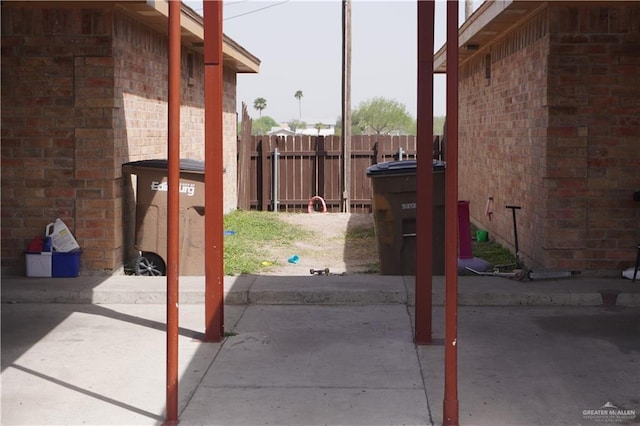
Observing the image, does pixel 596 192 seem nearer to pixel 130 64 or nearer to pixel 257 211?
pixel 130 64

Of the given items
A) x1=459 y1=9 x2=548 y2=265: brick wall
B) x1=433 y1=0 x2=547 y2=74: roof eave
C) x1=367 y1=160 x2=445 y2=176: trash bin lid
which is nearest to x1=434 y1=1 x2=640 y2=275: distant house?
x1=459 y1=9 x2=548 y2=265: brick wall

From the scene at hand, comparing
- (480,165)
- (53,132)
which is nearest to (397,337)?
(53,132)

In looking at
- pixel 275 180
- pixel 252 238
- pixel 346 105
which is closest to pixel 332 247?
pixel 252 238

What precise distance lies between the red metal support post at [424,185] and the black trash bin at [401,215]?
253cm

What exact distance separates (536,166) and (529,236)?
3.05 ft

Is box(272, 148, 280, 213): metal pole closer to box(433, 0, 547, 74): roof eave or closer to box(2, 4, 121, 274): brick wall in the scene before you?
box(433, 0, 547, 74): roof eave

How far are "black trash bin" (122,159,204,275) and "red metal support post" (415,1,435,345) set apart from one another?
342 centimetres

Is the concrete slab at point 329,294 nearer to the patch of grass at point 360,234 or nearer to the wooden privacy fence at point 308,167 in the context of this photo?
the patch of grass at point 360,234

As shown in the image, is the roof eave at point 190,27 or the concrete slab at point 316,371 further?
the roof eave at point 190,27

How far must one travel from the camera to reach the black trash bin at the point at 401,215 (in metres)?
10.5

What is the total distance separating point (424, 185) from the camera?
7934 millimetres

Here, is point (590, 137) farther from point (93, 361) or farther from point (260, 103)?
point (260, 103)

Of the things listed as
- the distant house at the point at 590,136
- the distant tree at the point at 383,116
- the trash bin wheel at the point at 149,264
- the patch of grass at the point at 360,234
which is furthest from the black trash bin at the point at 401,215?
the distant tree at the point at 383,116

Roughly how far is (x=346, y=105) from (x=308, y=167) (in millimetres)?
2183
